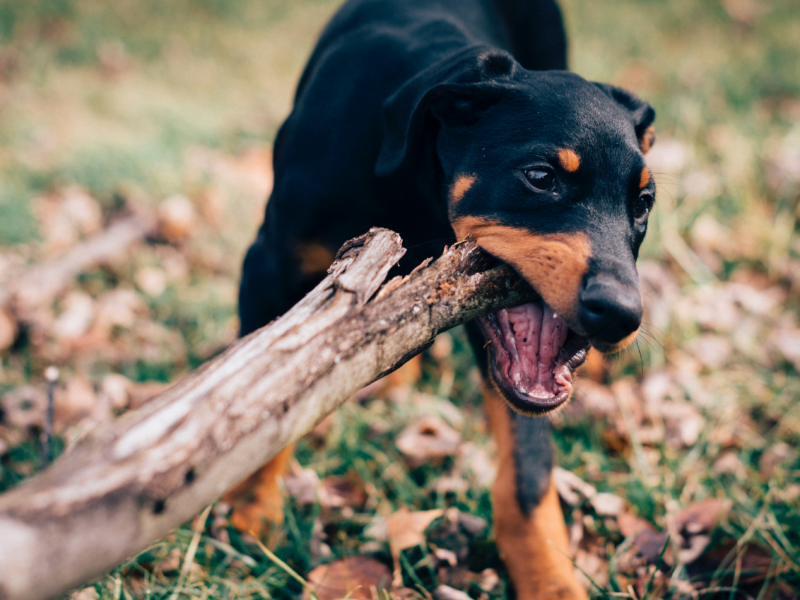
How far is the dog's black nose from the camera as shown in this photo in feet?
4.52

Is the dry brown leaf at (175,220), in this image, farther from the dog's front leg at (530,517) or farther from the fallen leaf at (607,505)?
the fallen leaf at (607,505)

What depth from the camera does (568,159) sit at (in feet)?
5.38

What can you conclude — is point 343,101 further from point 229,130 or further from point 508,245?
point 229,130

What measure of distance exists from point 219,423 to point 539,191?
3.48 ft

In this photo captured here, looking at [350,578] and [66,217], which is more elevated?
[66,217]

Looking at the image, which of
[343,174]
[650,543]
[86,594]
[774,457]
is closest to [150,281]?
[343,174]

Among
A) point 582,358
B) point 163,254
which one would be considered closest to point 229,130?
point 163,254

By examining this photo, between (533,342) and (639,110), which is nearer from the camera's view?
(533,342)

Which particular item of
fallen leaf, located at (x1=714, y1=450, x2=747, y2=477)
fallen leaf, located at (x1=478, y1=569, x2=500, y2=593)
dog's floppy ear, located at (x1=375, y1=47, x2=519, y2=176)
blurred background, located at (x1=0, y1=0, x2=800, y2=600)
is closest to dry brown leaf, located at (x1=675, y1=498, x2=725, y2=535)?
blurred background, located at (x1=0, y1=0, x2=800, y2=600)

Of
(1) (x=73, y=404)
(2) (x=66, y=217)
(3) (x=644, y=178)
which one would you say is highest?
A: (3) (x=644, y=178)

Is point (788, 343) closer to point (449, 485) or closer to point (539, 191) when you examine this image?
point (449, 485)

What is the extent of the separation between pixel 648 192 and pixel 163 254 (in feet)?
8.95

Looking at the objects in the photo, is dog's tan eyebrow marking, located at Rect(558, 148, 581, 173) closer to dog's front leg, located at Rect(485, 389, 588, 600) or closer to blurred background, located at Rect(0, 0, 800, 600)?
dog's front leg, located at Rect(485, 389, 588, 600)

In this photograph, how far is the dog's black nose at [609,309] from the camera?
138 centimetres
